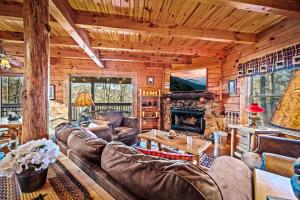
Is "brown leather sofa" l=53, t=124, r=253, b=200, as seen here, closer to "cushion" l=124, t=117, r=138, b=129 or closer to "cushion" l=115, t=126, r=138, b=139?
"cushion" l=115, t=126, r=138, b=139

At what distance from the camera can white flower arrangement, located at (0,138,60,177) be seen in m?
0.97

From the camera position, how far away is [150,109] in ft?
20.5

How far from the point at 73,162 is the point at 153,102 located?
491 centimetres

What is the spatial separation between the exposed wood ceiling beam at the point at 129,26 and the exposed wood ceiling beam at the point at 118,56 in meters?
2.34

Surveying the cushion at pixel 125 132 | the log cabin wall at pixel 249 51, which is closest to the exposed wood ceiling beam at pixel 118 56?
the log cabin wall at pixel 249 51

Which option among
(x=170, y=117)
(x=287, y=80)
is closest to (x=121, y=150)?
(x=287, y=80)

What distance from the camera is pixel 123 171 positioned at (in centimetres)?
92

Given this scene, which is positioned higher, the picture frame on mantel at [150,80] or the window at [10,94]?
the picture frame on mantel at [150,80]

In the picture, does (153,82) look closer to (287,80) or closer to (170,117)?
(170,117)

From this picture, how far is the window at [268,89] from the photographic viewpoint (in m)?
3.15

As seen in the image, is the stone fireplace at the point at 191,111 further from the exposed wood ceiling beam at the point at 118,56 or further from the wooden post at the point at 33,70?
the wooden post at the point at 33,70

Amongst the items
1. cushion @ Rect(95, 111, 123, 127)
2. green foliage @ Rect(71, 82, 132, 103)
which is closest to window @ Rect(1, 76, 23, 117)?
green foliage @ Rect(71, 82, 132, 103)

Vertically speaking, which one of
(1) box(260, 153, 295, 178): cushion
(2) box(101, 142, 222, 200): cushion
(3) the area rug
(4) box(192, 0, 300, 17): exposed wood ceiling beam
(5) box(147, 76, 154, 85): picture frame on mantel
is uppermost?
(4) box(192, 0, 300, 17): exposed wood ceiling beam

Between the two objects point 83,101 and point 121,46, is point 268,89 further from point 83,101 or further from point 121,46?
point 83,101
